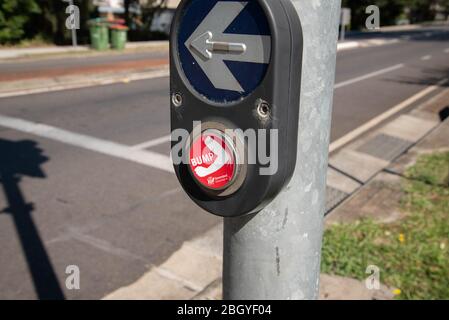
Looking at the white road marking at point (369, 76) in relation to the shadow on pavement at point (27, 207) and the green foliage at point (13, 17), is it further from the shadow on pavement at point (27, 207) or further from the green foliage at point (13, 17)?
the green foliage at point (13, 17)

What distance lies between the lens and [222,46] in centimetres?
94

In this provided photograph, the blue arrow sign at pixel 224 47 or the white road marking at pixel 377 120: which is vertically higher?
the blue arrow sign at pixel 224 47

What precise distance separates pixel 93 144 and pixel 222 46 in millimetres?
5808

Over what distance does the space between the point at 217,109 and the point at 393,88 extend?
1268 cm

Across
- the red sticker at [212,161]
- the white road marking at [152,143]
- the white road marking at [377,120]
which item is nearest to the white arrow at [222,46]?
the red sticker at [212,161]

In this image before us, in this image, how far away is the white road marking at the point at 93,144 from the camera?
5.89 metres

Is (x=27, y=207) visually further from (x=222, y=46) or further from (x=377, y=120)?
(x=377, y=120)

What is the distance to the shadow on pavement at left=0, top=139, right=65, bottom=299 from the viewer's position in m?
3.38

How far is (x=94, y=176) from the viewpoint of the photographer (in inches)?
209

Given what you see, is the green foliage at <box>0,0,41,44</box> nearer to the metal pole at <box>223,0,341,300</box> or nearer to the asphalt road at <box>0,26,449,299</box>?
the asphalt road at <box>0,26,449,299</box>

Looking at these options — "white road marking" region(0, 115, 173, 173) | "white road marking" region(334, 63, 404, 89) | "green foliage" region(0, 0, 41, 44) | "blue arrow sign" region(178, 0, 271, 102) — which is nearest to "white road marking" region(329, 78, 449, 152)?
"white road marking" region(334, 63, 404, 89)

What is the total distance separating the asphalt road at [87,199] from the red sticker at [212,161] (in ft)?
8.43

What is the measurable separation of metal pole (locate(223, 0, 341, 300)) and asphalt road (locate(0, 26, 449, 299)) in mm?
2501

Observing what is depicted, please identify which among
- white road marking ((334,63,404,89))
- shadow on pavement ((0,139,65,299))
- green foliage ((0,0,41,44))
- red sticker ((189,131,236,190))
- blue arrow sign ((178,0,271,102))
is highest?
green foliage ((0,0,41,44))
